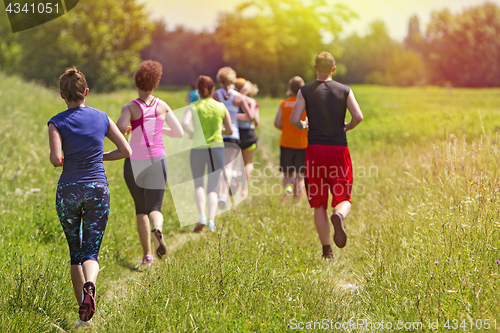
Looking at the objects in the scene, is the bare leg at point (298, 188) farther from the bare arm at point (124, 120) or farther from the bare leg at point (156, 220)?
the bare arm at point (124, 120)

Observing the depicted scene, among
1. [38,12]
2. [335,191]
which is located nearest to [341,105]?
[335,191]

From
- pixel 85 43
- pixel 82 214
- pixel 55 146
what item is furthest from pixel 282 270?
pixel 85 43

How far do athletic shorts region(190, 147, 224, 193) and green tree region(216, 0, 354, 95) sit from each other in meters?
35.7

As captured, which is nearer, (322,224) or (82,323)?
(82,323)

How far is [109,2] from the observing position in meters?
32.2

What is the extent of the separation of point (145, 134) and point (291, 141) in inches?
117

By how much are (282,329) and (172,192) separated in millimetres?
5656

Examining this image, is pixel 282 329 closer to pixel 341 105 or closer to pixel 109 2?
pixel 341 105

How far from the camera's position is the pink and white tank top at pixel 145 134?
4.80 m

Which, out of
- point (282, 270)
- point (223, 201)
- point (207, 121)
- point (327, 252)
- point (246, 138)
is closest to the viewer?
point (282, 270)

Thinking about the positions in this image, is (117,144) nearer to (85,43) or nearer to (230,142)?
(230,142)

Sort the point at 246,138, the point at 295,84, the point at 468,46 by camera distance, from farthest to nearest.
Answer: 1. the point at 468,46
2. the point at 246,138
3. the point at 295,84

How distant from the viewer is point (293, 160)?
7.23 metres

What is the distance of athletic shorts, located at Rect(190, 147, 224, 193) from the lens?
6492 millimetres
